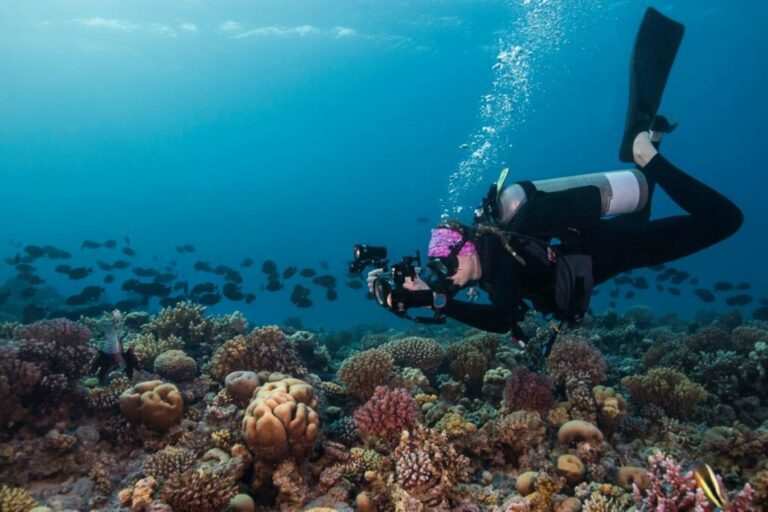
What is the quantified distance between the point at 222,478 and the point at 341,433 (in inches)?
61.1

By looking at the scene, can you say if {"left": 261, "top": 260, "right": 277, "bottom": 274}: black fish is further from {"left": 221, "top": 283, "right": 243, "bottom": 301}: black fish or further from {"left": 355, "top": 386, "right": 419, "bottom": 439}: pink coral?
{"left": 355, "top": 386, "right": 419, "bottom": 439}: pink coral

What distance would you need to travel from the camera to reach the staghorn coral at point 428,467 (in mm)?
4035

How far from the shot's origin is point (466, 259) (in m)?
4.61

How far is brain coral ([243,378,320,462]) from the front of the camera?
13.7 feet

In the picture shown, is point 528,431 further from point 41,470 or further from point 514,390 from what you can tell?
point 41,470

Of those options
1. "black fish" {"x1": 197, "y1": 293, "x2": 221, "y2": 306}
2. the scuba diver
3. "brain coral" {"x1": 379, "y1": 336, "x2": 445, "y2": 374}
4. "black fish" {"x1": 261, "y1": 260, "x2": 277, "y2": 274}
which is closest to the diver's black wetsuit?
the scuba diver

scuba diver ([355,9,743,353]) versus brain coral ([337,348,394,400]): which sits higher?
scuba diver ([355,9,743,353])

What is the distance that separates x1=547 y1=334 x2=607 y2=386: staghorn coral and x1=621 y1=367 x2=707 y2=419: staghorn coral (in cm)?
44

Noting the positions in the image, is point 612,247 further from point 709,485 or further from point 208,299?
point 208,299

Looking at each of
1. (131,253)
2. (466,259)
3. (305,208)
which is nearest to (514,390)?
(466,259)

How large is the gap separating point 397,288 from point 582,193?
2312 millimetres

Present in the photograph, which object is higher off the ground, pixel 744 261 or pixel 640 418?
pixel 744 261

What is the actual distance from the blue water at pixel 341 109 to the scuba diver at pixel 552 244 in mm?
2266

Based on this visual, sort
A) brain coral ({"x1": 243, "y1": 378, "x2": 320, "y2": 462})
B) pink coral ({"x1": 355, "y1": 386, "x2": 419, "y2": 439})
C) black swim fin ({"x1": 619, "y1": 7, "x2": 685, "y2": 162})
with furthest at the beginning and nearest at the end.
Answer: black swim fin ({"x1": 619, "y1": 7, "x2": 685, "y2": 162}) < pink coral ({"x1": 355, "y1": 386, "x2": 419, "y2": 439}) < brain coral ({"x1": 243, "y1": 378, "x2": 320, "y2": 462})
